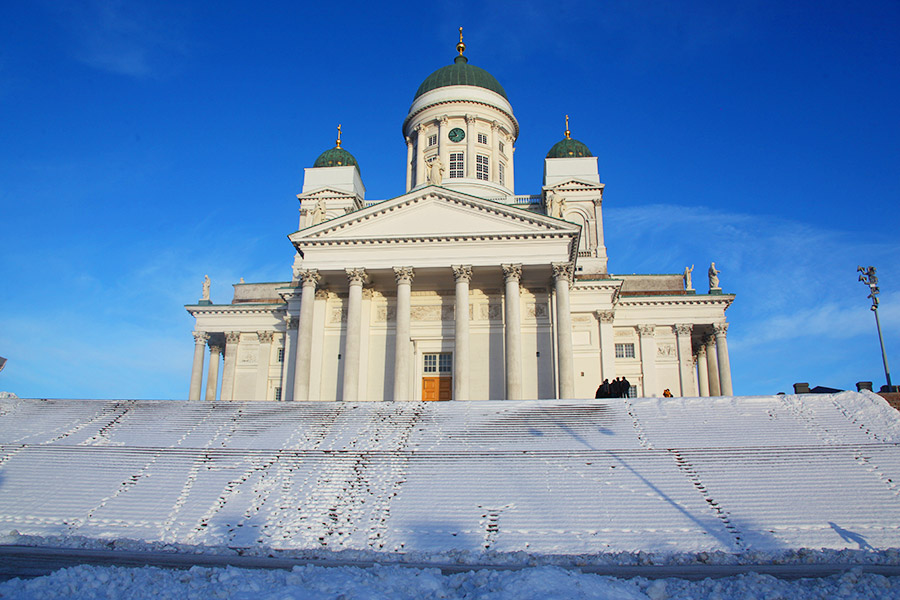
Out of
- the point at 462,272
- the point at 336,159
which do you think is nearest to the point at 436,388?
the point at 462,272

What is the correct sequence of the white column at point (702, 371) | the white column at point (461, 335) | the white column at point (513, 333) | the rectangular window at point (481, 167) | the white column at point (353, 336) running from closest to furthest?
1. the white column at point (461, 335)
2. the white column at point (513, 333)
3. the white column at point (353, 336)
4. the white column at point (702, 371)
5. the rectangular window at point (481, 167)

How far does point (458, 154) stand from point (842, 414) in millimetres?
28473

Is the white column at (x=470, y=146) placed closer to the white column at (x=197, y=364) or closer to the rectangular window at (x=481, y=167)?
the rectangular window at (x=481, y=167)

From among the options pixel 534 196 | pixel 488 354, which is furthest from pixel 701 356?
pixel 488 354

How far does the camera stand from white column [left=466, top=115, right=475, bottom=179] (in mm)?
40938

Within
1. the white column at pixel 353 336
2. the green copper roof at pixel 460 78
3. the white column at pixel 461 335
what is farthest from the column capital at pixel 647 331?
the green copper roof at pixel 460 78

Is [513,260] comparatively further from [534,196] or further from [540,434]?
[534,196]

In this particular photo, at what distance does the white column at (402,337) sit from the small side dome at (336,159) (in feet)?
66.2

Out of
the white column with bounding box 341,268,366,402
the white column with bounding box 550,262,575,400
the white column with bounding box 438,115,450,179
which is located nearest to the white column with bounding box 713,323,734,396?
the white column with bounding box 550,262,575,400

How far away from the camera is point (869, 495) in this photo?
13.1 m

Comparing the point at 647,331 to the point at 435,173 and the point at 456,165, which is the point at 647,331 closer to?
the point at 456,165

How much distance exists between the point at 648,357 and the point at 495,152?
15.7m

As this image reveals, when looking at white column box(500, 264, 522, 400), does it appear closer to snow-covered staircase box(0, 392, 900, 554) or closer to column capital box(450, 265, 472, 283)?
column capital box(450, 265, 472, 283)

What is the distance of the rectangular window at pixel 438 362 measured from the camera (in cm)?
3083
